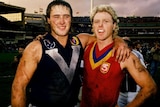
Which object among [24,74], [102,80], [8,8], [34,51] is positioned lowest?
[102,80]

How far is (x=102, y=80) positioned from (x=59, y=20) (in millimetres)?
899

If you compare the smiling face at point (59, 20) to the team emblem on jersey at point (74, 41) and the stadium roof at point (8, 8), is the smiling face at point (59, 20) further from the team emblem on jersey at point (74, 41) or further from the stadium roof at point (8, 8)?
the stadium roof at point (8, 8)

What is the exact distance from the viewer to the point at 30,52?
3.12 metres

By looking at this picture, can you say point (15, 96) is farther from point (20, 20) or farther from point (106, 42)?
point (20, 20)

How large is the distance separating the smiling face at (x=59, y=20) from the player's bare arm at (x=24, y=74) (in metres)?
0.41

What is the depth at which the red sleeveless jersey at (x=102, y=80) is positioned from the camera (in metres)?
3.40

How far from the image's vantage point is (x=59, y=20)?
11.1 ft

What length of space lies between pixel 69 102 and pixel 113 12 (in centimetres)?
130

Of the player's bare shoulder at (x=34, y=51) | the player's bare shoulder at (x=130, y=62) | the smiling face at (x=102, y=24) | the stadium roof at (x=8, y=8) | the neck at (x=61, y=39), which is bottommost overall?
the player's bare shoulder at (x=130, y=62)

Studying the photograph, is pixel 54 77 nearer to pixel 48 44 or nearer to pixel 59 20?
pixel 48 44

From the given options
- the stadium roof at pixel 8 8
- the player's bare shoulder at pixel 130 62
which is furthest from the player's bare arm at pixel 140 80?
the stadium roof at pixel 8 8

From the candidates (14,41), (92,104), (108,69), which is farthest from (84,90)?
(14,41)

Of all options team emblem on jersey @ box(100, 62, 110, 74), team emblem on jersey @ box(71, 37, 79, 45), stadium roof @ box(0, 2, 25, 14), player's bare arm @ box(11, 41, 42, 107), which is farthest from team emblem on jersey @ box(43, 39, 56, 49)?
stadium roof @ box(0, 2, 25, 14)

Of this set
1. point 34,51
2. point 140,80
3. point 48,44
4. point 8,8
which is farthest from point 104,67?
point 8,8
